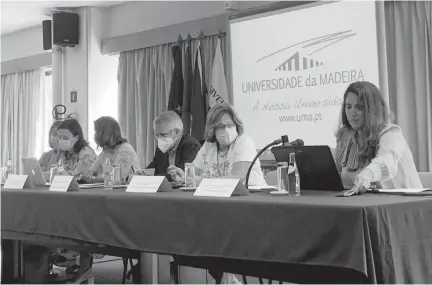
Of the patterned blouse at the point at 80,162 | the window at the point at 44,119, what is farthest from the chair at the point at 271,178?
the window at the point at 44,119

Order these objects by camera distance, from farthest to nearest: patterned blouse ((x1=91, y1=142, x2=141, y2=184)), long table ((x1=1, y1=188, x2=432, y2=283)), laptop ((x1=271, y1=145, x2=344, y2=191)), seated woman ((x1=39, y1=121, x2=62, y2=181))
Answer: seated woman ((x1=39, y1=121, x2=62, y2=181)) → patterned blouse ((x1=91, y1=142, x2=141, y2=184)) → laptop ((x1=271, y1=145, x2=344, y2=191)) → long table ((x1=1, y1=188, x2=432, y2=283))

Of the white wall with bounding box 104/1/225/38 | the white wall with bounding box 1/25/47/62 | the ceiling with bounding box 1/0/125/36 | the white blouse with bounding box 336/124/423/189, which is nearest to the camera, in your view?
the white blouse with bounding box 336/124/423/189

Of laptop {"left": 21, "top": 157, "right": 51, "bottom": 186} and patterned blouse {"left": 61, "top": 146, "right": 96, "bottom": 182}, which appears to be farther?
patterned blouse {"left": 61, "top": 146, "right": 96, "bottom": 182}

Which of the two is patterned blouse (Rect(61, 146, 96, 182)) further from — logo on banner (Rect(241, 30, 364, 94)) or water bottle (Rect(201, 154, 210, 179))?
logo on banner (Rect(241, 30, 364, 94))

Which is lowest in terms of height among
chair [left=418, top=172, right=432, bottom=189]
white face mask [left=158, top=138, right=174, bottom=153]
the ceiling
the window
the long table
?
the long table

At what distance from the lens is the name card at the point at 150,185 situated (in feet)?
6.48

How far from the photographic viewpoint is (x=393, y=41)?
12.2ft

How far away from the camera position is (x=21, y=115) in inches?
269

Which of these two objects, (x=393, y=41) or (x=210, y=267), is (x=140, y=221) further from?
(x=393, y=41)

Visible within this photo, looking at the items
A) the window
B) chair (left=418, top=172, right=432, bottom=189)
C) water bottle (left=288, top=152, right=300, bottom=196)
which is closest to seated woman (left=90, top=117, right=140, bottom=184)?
water bottle (left=288, top=152, right=300, bottom=196)

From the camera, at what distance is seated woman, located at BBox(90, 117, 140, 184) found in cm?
309

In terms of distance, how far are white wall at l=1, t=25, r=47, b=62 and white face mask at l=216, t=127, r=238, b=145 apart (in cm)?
464

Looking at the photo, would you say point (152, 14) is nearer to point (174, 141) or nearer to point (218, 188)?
point (174, 141)

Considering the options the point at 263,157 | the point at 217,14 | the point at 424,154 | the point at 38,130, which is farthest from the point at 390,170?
the point at 38,130
